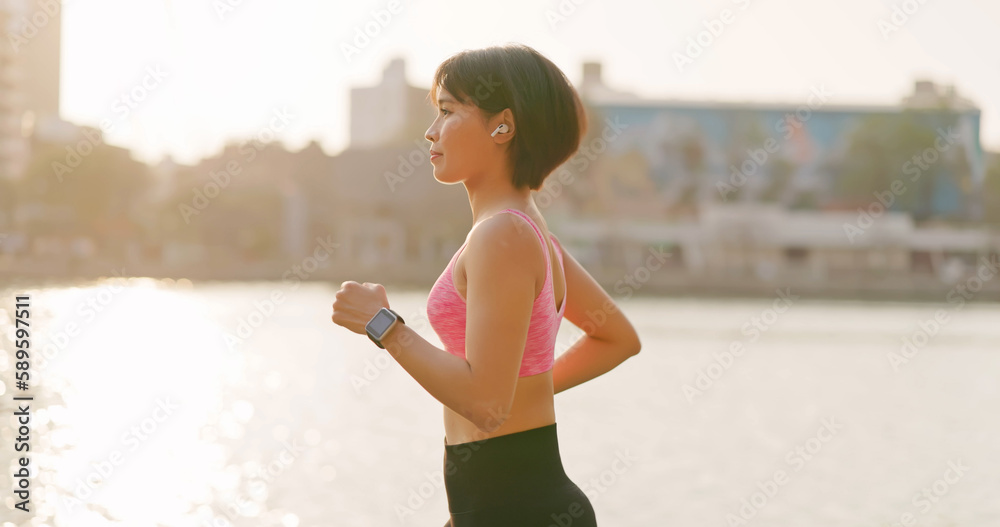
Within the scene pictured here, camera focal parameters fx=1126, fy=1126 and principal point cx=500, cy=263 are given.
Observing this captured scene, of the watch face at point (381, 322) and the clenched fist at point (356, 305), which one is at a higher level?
the clenched fist at point (356, 305)

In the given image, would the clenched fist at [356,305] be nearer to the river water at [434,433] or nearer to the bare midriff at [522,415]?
the bare midriff at [522,415]

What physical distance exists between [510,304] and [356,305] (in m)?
0.27

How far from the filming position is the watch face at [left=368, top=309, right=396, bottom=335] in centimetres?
187

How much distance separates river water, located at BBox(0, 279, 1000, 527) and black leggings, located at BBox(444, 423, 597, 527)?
7.24m

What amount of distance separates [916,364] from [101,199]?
4923cm

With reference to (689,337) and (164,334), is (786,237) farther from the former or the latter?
(164,334)

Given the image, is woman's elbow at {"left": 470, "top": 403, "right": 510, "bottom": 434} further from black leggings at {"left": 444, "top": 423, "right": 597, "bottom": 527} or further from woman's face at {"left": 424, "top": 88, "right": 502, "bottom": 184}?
woman's face at {"left": 424, "top": 88, "right": 502, "bottom": 184}

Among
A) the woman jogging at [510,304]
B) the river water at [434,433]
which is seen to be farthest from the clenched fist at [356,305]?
the river water at [434,433]

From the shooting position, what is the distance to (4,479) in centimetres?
981

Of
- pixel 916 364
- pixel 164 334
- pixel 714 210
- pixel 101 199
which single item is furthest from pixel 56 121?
pixel 916 364

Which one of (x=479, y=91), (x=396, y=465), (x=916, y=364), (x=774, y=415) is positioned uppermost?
(x=479, y=91)

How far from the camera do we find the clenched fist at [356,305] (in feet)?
6.25

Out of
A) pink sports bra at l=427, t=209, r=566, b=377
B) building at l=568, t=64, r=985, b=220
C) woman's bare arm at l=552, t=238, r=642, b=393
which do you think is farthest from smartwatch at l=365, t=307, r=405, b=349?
building at l=568, t=64, r=985, b=220

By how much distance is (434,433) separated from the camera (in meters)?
Result: 14.0
